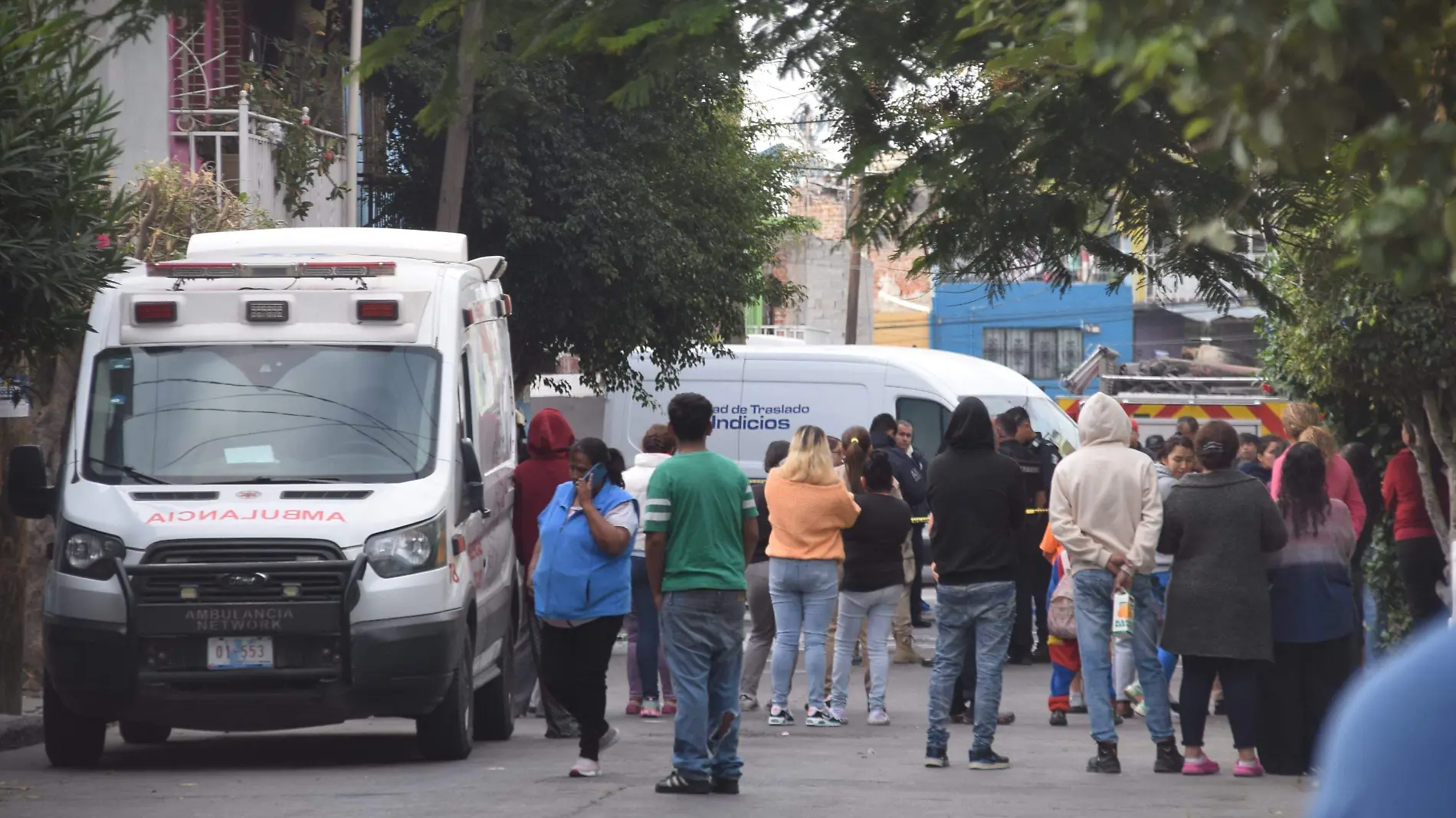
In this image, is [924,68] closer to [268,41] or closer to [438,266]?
[438,266]

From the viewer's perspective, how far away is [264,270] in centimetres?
998

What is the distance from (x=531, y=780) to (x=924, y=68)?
197 inches

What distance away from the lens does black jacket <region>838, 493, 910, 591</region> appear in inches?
461

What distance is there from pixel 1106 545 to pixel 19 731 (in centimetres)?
605

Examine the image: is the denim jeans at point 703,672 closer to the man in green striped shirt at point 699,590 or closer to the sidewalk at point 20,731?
the man in green striped shirt at point 699,590

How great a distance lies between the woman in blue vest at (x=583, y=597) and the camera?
29.1 feet

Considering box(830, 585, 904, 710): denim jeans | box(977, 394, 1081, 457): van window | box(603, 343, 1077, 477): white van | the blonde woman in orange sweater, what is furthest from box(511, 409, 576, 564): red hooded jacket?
box(977, 394, 1081, 457): van window

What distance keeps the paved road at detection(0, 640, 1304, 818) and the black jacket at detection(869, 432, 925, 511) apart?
4.51 m

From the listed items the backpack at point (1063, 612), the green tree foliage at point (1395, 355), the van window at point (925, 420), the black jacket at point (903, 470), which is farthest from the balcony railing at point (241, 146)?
the green tree foliage at point (1395, 355)

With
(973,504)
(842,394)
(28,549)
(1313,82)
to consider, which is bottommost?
(28,549)

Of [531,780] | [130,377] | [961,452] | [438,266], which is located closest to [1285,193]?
[961,452]

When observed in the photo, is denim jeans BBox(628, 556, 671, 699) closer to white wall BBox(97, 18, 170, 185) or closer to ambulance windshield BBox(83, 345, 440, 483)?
ambulance windshield BBox(83, 345, 440, 483)

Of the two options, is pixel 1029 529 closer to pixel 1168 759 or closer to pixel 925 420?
pixel 1168 759

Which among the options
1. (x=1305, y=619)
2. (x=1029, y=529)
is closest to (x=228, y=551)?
(x=1305, y=619)
